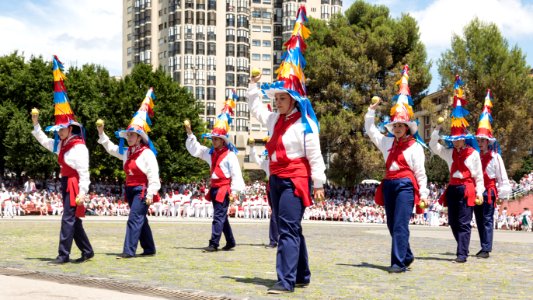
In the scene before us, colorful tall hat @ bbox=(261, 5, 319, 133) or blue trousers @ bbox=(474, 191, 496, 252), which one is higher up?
colorful tall hat @ bbox=(261, 5, 319, 133)

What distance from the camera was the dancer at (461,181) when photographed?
1295 centimetres

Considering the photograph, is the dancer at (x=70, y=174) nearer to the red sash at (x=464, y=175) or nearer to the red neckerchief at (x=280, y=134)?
the red neckerchief at (x=280, y=134)

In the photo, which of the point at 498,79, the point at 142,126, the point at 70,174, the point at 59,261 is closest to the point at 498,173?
the point at 142,126

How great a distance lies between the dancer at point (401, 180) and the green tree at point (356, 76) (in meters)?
45.3

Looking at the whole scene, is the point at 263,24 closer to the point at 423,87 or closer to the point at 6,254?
the point at 423,87

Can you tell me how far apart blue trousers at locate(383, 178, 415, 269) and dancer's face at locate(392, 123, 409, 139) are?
700mm

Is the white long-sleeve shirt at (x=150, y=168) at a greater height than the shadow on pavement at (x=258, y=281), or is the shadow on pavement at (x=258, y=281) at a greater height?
the white long-sleeve shirt at (x=150, y=168)

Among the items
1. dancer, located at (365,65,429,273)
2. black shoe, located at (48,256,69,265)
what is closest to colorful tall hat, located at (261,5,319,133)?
dancer, located at (365,65,429,273)

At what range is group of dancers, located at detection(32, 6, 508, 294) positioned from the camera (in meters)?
8.64

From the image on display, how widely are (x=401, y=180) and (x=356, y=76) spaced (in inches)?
1899

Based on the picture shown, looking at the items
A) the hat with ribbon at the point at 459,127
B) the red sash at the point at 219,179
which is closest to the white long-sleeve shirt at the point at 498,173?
the hat with ribbon at the point at 459,127

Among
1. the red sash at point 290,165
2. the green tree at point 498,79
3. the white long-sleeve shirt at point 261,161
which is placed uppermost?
the green tree at point 498,79

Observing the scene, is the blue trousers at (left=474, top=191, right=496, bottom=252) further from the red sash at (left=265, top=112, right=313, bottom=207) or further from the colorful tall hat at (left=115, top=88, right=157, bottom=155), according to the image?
A: the red sash at (left=265, top=112, right=313, bottom=207)

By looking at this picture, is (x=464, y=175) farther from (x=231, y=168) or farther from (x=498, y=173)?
(x=231, y=168)
